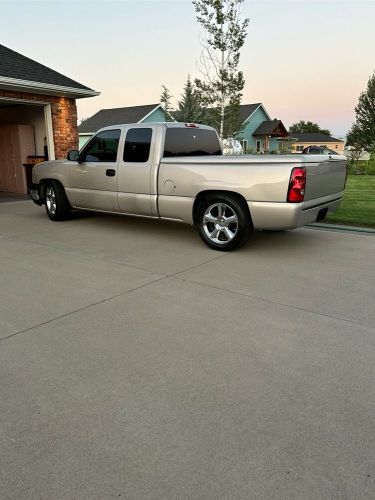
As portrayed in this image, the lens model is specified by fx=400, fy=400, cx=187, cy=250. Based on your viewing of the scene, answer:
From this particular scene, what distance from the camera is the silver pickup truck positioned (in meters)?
5.54

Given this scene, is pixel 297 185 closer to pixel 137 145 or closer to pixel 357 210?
pixel 137 145

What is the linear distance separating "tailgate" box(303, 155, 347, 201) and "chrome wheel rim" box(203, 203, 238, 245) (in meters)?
1.18

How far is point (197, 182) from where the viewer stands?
6.23 meters

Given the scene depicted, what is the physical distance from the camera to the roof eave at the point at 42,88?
1080 centimetres

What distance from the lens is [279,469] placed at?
2.04 metres

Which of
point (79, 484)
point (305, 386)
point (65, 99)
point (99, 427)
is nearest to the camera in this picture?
point (79, 484)

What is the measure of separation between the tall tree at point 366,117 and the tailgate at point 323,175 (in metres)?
49.4

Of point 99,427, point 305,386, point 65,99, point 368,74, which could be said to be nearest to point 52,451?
point 99,427

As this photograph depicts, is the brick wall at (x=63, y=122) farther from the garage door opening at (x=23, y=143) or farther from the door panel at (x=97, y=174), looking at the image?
the door panel at (x=97, y=174)

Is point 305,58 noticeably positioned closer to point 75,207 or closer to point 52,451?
point 75,207

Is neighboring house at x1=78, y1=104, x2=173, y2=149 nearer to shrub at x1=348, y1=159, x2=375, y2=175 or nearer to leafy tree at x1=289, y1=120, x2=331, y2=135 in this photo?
shrub at x1=348, y1=159, x2=375, y2=175

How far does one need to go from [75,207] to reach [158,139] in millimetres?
2664

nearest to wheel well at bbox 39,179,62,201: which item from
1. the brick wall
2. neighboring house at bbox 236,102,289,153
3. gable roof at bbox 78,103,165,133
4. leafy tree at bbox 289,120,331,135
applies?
the brick wall

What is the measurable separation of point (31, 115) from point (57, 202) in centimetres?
701
